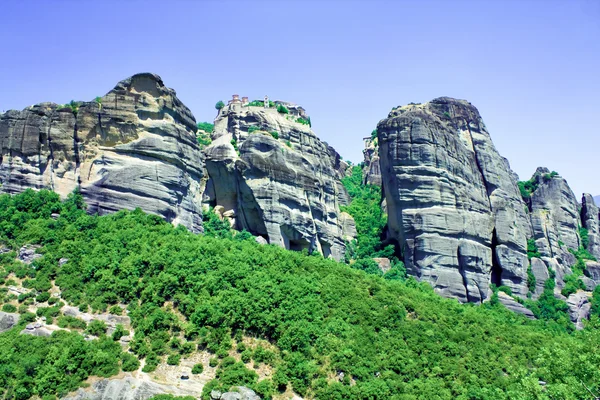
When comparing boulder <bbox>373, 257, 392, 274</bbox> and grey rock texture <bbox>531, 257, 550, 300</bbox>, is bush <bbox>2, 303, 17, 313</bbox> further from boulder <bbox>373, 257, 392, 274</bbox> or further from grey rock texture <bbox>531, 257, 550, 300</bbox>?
grey rock texture <bbox>531, 257, 550, 300</bbox>

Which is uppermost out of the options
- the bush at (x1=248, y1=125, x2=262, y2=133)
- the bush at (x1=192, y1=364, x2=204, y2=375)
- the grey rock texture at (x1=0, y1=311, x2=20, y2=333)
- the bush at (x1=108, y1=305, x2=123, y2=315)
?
the bush at (x1=248, y1=125, x2=262, y2=133)

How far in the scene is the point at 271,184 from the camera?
5066cm

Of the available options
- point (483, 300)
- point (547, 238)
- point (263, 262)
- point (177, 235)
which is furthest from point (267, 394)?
point (547, 238)

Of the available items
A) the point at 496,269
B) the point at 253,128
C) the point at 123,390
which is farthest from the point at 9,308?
the point at 496,269

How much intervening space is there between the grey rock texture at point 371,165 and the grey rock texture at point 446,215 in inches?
808

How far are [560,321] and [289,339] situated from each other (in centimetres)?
3485

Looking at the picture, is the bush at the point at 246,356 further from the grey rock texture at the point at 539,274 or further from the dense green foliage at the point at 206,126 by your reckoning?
the dense green foliage at the point at 206,126

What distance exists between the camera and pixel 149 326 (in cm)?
2945

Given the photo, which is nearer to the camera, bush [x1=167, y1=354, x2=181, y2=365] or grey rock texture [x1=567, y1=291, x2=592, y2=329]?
bush [x1=167, y1=354, x2=181, y2=365]

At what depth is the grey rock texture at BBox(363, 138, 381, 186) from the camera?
260 ft

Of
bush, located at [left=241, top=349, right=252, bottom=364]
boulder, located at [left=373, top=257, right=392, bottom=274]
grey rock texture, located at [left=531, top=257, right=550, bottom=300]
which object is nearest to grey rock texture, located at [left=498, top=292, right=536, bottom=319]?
grey rock texture, located at [left=531, top=257, right=550, bottom=300]

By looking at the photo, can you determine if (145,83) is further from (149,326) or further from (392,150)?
(392,150)

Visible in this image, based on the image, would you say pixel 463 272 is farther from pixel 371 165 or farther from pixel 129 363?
pixel 129 363

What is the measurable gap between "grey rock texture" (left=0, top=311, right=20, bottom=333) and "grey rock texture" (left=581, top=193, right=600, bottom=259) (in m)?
66.2
